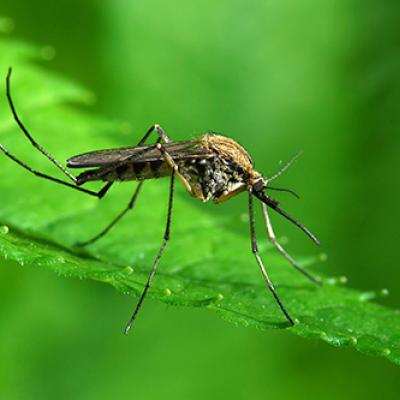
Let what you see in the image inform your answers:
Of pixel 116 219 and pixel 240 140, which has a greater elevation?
pixel 116 219

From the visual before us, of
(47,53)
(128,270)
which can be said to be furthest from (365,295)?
(47,53)

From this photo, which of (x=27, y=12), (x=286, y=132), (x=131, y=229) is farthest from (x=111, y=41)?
(x=131, y=229)

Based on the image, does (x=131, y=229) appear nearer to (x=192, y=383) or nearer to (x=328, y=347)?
(x=192, y=383)

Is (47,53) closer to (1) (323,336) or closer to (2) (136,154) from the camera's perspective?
(2) (136,154)

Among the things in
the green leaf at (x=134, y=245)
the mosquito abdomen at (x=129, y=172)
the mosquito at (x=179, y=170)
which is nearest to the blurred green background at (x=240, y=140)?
the green leaf at (x=134, y=245)

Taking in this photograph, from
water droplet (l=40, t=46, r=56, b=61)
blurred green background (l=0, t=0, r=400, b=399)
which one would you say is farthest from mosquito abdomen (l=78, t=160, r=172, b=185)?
blurred green background (l=0, t=0, r=400, b=399)

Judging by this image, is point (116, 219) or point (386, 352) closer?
point (386, 352)

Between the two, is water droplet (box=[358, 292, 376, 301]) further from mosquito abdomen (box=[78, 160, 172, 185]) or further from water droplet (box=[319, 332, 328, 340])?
mosquito abdomen (box=[78, 160, 172, 185])
